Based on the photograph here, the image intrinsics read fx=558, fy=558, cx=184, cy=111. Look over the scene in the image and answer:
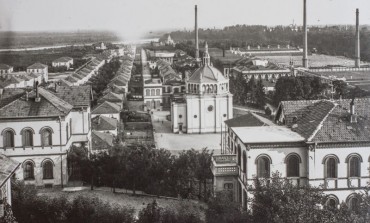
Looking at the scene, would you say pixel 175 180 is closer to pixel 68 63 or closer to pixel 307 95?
pixel 307 95

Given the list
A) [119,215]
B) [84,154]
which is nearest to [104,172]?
[84,154]

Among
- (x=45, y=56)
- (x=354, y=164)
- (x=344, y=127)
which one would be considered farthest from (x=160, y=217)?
(x=45, y=56)

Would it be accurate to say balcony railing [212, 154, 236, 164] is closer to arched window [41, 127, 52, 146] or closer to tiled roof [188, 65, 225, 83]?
arched window [41, 127, 52, 146]

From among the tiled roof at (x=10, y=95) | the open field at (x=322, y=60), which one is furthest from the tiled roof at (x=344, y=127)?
the open field at (x=322, y=60)

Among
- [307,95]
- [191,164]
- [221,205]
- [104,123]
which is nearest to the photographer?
[221,205]

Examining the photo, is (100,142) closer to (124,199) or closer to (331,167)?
(124,199)

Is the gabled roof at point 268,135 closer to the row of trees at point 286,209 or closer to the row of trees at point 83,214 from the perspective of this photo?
the row of trees at point 286,209
